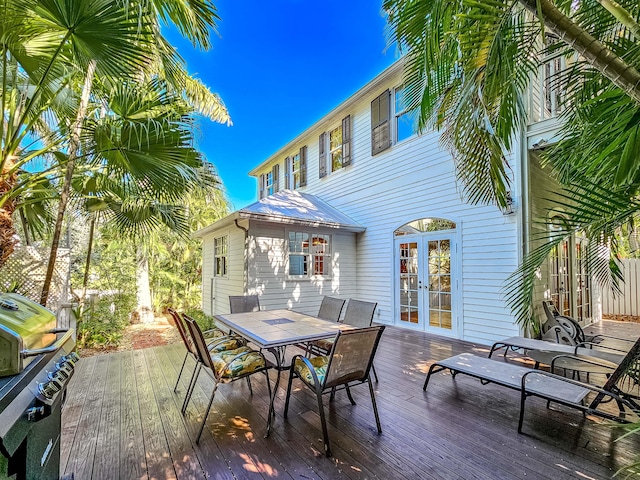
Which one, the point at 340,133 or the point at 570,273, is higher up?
the point at 340,133

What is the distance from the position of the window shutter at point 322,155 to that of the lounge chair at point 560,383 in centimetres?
709

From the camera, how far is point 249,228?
654 cm

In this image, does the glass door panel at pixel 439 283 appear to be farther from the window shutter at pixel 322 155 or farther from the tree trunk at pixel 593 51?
the tree trunk at pixel 593 51

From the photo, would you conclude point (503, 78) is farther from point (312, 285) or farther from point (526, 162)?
point (312, 285)

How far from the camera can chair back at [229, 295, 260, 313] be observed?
15.7ft

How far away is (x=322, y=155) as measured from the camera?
9.43 meters

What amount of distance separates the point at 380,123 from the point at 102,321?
800 cm

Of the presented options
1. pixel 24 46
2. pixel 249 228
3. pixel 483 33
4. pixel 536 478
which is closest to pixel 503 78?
pixel 483 33

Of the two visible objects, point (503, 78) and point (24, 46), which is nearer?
point (503, 78)

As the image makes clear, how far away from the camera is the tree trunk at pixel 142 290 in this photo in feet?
28.9

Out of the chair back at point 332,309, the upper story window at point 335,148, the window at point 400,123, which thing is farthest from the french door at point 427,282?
the upper story window at point 335,148

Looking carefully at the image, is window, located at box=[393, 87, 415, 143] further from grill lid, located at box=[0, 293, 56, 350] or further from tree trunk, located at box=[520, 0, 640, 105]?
grill lid, located at box=[0, 293, 56, 350]

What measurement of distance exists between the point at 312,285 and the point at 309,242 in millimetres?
1113

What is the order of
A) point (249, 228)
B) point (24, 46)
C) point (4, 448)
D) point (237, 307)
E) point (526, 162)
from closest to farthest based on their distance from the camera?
point (4, 448) → point (24, 46) → point (237, 307) → point (526, 162) → point (249, 228)
